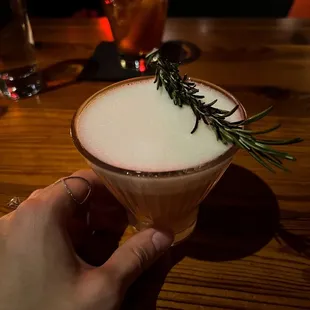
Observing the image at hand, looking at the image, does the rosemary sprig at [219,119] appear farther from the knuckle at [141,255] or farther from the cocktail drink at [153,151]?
the knuckle at [141,255]

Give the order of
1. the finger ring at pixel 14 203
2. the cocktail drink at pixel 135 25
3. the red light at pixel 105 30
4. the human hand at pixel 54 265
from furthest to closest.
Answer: the red light at pixel 105 30 < the cocktail drink at pixel 135 25 < the finger ring at pixel 14 203 < the human hand at pixel 54 265

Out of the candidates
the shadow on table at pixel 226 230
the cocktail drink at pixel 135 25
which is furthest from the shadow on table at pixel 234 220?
the cocktail drink at pixel 135 25

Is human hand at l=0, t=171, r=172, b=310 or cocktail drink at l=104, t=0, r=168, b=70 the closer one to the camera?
human hand at l=0, t=171, r=172, b=310

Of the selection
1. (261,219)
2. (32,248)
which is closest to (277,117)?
(261,219)

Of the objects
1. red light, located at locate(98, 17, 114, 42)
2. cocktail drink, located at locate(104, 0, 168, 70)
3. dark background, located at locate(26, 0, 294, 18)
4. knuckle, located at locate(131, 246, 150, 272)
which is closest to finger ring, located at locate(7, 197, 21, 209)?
knuckle, located at locate(131, 246, 150, 272)

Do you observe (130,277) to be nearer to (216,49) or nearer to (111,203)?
(111,203)

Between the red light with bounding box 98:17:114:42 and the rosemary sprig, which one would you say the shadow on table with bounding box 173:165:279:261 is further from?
the red light with bounding box 98:17:114:42
